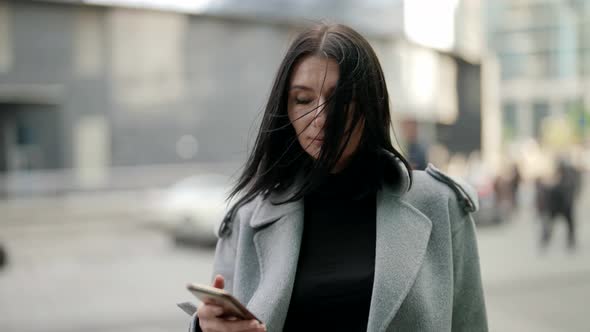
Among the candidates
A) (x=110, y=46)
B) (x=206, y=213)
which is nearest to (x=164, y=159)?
(x=110, y=46)

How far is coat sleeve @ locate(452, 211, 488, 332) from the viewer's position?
5.59ft

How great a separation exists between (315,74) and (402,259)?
48 cm

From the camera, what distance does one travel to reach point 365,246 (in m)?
1.70

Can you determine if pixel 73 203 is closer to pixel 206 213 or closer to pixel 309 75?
pixel 206 213

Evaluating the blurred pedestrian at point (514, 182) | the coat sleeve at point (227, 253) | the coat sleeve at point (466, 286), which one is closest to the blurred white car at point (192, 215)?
the blurred pedestrian at point (514, 182)

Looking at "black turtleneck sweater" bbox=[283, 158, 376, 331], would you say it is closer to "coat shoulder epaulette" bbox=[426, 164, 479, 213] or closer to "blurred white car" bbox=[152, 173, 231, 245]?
"coat shoulder epaulette" bbox=[426, 164, 479, 213]

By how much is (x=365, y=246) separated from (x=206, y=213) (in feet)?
37.2

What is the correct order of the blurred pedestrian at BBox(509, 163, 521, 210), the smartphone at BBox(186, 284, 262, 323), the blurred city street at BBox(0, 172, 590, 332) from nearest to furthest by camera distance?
the smartphone at BBox(186, 284, 262, 323), the blurred city street at BBox(0, 172, 590, 332), the blurred pedestrian at BBox(509, 163, 521, 210)

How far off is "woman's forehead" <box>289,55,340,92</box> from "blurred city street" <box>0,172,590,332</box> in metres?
5.36

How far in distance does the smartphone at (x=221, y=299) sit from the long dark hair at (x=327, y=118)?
1.40 ft

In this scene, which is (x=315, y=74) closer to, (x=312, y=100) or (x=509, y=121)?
(x=312, y=100)

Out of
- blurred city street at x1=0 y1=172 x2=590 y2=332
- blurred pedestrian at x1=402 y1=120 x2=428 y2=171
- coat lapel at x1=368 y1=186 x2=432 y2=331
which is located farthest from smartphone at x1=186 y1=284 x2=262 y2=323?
blurred pedestrian at x1=402 y1=120 x2=428 y2=171

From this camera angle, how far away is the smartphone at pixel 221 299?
126 cm

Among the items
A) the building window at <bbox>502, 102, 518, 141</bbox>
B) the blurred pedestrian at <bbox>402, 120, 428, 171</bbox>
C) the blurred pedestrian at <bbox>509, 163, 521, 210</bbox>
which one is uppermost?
the blurred pedestrian at <bbox>402, 120, 428, 171</bbox>
